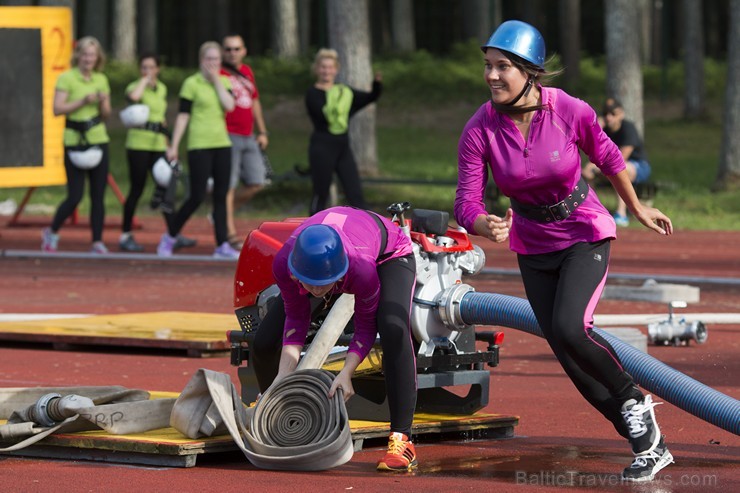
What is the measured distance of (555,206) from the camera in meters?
6.39

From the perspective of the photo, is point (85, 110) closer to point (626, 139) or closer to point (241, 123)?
point (241, 123)

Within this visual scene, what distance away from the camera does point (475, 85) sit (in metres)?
40.7

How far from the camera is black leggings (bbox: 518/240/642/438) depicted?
20.5 ft

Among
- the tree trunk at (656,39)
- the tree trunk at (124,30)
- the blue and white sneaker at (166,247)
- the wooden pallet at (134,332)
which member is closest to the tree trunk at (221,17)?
the tree trunk at (124,30)

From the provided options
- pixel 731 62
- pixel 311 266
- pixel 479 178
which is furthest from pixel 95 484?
pixel 731 62

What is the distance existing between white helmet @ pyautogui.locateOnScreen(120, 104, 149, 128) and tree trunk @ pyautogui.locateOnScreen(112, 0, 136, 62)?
89.2ft

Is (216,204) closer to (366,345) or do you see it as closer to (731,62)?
(366,345)

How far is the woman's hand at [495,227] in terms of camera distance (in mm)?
6137

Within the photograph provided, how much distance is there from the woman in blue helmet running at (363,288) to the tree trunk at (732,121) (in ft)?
62.6

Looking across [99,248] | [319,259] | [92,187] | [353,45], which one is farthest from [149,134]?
Answer: [319,259]

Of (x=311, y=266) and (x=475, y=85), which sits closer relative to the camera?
(x=311, y=266)

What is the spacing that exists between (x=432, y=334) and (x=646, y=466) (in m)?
1.48

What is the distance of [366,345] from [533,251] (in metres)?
0.83

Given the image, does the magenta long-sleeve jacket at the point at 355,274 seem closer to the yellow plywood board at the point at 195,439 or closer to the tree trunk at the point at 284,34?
the yellow plywood board at the point at 195,439
